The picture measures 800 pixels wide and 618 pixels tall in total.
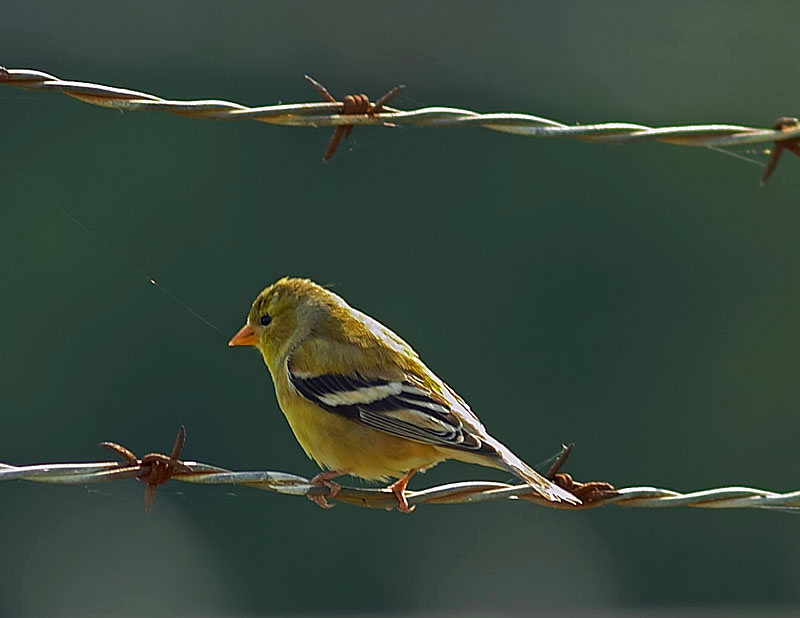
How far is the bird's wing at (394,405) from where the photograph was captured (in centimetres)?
411

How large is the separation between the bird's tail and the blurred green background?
8961mm

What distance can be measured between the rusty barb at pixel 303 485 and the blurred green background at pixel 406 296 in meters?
9.40

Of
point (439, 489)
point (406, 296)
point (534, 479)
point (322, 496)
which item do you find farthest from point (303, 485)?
point (406, 296)

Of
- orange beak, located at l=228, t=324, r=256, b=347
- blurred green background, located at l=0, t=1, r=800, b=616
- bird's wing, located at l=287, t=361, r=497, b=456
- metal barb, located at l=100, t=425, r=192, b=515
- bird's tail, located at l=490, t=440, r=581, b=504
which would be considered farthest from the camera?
blurred green background, located at l=0, t=1, r=800, b=616

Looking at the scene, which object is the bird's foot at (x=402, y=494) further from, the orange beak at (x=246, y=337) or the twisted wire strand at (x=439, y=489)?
the orange beak at (x=246, y=337)

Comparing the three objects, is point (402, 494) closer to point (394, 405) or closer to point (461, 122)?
point (394, 405)

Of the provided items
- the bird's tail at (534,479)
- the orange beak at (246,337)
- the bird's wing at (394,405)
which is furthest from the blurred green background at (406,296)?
the bird's tail at (534,479)

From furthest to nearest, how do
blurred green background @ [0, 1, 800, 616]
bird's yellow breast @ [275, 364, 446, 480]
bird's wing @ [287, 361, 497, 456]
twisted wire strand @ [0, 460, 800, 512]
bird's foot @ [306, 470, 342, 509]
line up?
1. blurred green background @ [0, 1, 800, 616]
2. bird's yellow breast @ [275, 364, 446, 480]
3. bird's wing @ [287, 361, 497, 456]
4. bird's foot @ [306, 470, 342, 509]
5. twisted wire strand @ [0, 460, 800, 512]

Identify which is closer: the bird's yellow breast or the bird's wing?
the bird's wing

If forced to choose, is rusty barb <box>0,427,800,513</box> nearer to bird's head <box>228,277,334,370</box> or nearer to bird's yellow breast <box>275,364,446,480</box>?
bird's yellow breast <box>275,364,446,480</box>

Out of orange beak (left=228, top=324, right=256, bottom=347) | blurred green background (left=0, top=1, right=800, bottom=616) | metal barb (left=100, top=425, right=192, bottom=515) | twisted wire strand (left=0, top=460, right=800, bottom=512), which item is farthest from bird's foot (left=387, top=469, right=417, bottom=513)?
blurred green background (left=0, top=1, right=800, bottom=616)

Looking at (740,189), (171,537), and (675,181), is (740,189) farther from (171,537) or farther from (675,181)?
(171,537)

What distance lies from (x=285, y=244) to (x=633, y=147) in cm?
592

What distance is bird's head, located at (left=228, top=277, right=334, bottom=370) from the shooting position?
15.9 ft
